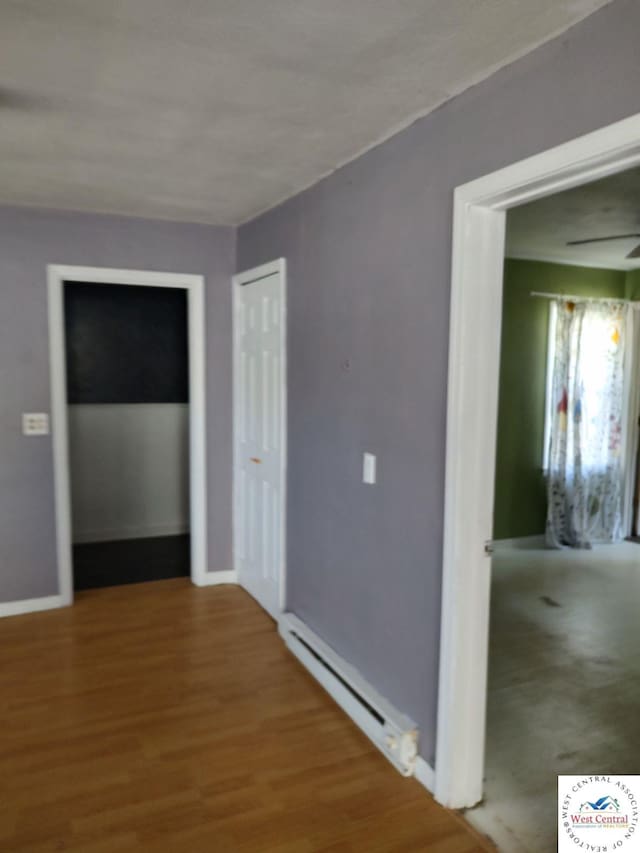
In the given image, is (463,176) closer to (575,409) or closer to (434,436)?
(434,436)

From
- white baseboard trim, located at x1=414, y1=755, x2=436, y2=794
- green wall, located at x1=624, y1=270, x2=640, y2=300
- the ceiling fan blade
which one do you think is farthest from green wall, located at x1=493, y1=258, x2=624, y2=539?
white baseboard trim, located at x1=414, y1=755, x2=436, y2=794

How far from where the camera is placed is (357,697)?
2.61m

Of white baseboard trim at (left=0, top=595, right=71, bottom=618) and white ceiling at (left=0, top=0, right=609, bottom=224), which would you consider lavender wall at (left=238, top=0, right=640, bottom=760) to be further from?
white baseboard trim at (left=0, top=595, right=71, bottom=618)

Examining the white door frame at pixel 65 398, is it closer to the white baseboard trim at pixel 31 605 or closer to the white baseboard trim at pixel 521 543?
the white baseboard trim at pixel 31 605

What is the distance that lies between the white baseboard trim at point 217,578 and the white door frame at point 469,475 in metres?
2.33

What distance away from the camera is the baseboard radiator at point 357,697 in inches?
88.7

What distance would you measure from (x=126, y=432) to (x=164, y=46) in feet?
13.1

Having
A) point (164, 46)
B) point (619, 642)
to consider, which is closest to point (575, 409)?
point (619, 642)

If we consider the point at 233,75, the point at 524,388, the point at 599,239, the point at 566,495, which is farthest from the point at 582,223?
the point at 233,75

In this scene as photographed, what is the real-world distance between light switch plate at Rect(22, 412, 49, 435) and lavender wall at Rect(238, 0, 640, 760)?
4.96 ft

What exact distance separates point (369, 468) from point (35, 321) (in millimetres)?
2269

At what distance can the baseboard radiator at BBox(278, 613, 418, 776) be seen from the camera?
2.25m

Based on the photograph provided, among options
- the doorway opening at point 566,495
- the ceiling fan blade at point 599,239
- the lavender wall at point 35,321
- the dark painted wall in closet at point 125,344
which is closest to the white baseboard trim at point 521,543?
the doorway opening at point 566,495

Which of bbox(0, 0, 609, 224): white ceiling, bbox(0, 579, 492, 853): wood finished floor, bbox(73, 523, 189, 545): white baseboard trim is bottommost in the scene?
bbox(0, 579, 492, 853): wood finished floor
